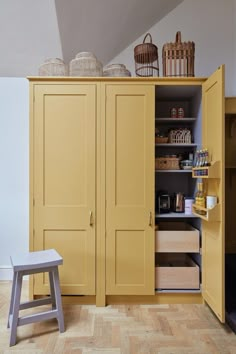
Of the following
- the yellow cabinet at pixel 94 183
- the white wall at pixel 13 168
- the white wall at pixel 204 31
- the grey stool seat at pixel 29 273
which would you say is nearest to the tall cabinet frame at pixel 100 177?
the yellow cabinet at pixel 94 183

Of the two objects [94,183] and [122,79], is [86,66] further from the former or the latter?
[94,183]

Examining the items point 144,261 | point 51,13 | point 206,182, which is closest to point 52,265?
point 144,261

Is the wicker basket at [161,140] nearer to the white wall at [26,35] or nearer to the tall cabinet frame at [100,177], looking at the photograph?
the tall cabinet frame at [100,177]

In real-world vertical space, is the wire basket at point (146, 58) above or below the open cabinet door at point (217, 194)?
above

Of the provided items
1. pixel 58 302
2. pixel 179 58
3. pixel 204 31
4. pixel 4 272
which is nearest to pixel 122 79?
pixel 179 58

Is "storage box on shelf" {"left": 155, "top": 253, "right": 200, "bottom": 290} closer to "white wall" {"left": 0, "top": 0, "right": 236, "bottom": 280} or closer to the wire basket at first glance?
"white wall" {"left": 0, "top": 0, "right": 236, "bottom": 280}

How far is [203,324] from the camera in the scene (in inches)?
86.9

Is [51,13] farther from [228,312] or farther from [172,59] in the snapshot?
[228,312]

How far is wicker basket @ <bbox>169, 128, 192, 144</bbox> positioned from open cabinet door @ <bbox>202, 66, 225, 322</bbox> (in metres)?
0.26

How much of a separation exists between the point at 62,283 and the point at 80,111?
63.6 inches

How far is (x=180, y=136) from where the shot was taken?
275cm

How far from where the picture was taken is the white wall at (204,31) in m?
3.20

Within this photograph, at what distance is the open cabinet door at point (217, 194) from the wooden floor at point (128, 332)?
18cm

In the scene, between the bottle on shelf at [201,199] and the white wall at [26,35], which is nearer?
the bottle on shelf at [201,199]
